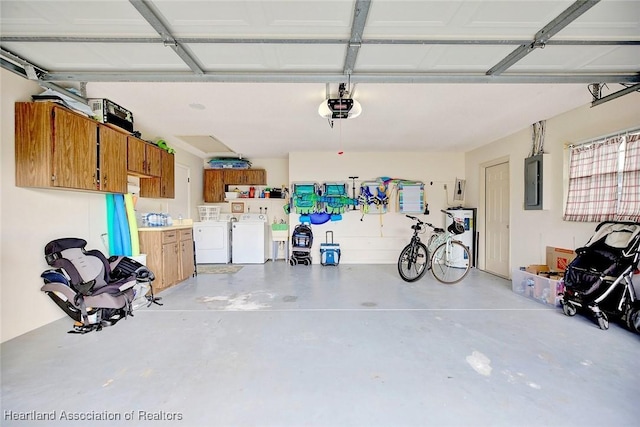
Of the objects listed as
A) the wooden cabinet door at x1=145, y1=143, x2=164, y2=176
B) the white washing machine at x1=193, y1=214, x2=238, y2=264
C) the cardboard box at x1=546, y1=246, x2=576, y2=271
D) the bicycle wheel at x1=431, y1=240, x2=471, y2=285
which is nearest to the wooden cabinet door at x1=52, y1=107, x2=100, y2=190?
the wooden cabinet door at x1=145, y1=143, x2=164, y2=176

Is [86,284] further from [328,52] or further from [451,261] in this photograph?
[451,261]

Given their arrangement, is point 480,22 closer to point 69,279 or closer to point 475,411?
point 475,411

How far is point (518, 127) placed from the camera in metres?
4.42

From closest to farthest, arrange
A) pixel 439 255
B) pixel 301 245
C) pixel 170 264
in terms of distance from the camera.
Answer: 1. pixel 170 264
2. pixel 439 255
3. pixel 301 245

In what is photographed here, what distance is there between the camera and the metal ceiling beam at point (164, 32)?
1.69 m

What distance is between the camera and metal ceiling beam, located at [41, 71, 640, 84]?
2490 mm

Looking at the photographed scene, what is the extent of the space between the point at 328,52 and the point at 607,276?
3.47 m

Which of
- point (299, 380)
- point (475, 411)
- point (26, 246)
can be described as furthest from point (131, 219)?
point (475, 411)

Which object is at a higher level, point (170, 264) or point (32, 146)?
point (32, 146)

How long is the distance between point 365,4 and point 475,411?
8.25 ft

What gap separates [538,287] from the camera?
357cm

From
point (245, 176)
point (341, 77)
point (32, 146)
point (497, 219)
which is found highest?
point (341, 77)

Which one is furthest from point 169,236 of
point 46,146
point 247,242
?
point 247,242

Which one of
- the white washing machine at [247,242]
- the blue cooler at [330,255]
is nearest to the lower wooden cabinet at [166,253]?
the white washing machine at [247,242]
